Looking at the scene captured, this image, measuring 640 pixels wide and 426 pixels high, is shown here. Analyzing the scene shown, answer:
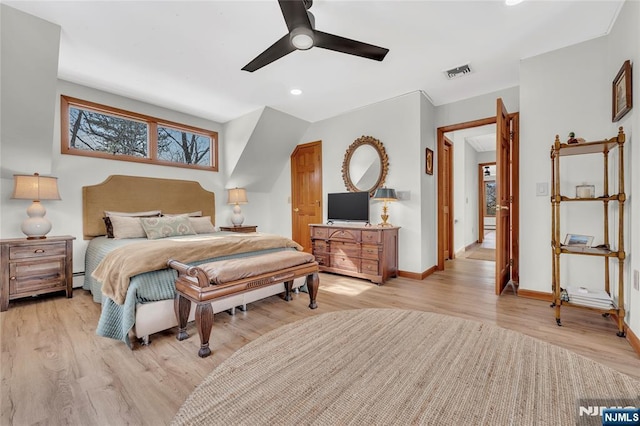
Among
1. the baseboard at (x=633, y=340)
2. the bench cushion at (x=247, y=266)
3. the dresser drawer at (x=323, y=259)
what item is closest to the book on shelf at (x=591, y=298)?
the baseboard at (x=633, y=340)

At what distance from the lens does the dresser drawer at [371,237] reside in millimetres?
3539

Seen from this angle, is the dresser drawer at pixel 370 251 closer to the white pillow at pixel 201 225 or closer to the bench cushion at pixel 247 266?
the bench cushion at pixel 247 266

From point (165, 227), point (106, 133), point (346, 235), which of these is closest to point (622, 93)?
point (346, 235)

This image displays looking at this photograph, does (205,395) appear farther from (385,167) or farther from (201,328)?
(385,167)

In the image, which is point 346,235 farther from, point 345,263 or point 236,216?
point 236,216

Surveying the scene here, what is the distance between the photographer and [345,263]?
3.87 metres

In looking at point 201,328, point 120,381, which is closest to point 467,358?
point 201,328

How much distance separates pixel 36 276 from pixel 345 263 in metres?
3.50

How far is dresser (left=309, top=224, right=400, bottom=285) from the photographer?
3543 millimetres

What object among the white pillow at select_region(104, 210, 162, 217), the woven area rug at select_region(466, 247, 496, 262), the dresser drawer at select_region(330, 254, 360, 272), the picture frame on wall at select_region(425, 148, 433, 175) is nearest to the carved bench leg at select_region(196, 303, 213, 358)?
the dresser drawer at select_region(330, 254, 360, 272)

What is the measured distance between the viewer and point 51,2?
2088 mm

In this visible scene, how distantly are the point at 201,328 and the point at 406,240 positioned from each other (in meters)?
2.92

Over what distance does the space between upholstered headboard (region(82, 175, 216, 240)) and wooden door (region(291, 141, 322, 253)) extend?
5.01ft

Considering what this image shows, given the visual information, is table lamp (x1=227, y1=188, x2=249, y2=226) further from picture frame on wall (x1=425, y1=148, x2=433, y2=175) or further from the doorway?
the doorway
